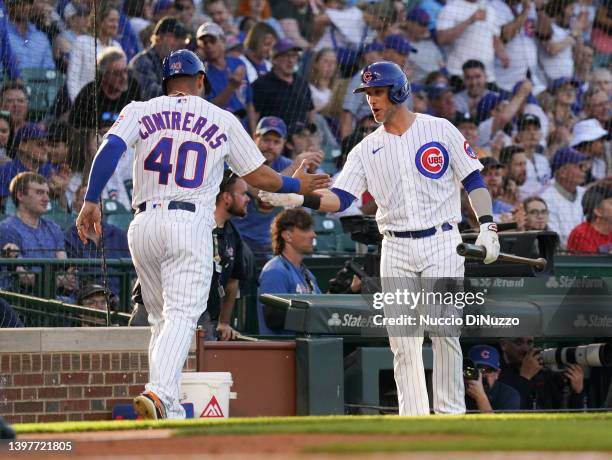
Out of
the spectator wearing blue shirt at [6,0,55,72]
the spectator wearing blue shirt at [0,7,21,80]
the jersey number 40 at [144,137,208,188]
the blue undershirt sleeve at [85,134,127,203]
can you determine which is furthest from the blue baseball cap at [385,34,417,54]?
the blue undershirt sleeve at [85,134,127,203]

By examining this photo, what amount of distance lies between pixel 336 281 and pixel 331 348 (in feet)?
4.09

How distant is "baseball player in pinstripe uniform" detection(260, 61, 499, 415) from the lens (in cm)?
668

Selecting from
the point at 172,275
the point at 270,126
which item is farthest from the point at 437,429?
the point at 270,126

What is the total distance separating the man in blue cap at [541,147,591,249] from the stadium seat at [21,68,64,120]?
15.4ft

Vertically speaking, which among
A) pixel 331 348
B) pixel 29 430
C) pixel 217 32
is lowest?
pixel 29 430

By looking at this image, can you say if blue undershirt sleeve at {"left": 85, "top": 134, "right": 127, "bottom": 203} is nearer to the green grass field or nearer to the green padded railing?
the green grass field

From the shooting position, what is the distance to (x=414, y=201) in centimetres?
676

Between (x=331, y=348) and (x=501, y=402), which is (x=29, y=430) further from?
(x=501, y=402)

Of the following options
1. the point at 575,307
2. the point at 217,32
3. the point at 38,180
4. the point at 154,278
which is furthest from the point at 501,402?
the point at 217,32

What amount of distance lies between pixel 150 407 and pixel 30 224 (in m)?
3.55

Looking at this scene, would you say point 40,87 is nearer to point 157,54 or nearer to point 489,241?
point 157,54

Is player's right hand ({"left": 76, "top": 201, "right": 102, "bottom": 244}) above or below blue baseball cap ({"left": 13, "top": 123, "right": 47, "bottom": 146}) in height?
below

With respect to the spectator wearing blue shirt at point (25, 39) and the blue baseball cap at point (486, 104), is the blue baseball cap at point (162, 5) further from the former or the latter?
the blue baseball cap at point (486, 104)

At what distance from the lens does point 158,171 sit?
634cm
